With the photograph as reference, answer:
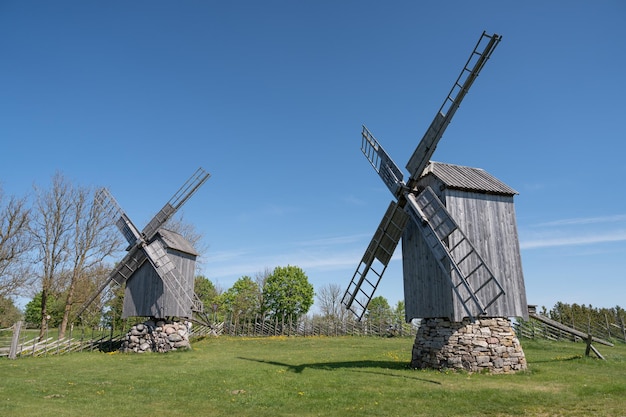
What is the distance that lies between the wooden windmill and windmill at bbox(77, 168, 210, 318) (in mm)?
13362

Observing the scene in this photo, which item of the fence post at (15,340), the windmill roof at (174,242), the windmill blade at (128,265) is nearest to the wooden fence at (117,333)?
the fence post at (15,340)

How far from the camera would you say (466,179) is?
56.9 feet

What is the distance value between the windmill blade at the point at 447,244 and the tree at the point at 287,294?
48.7m

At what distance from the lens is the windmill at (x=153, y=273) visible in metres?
26.0

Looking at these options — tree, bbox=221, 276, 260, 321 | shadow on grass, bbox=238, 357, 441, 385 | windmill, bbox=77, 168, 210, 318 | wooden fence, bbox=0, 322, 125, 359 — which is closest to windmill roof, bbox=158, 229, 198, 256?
windmill, bbox=77, 168, 210, 318

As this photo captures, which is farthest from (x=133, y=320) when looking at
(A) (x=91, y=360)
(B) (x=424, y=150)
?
(B) (x=424, y=150)

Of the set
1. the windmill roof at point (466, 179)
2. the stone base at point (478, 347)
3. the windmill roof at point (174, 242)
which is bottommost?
the stone base at point (478, 347)

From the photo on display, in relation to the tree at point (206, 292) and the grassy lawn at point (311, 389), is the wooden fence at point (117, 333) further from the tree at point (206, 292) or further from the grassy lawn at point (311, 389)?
the tree at point (206, 292)

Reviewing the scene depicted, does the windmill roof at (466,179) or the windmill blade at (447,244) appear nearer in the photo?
the windmill blade at (447,244)

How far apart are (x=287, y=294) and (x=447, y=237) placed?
164 feet

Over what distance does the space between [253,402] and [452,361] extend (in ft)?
25.6

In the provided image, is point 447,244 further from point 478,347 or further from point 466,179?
point 478,347

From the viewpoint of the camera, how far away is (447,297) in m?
15.6

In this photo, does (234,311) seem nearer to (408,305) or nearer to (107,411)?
(408,305)
